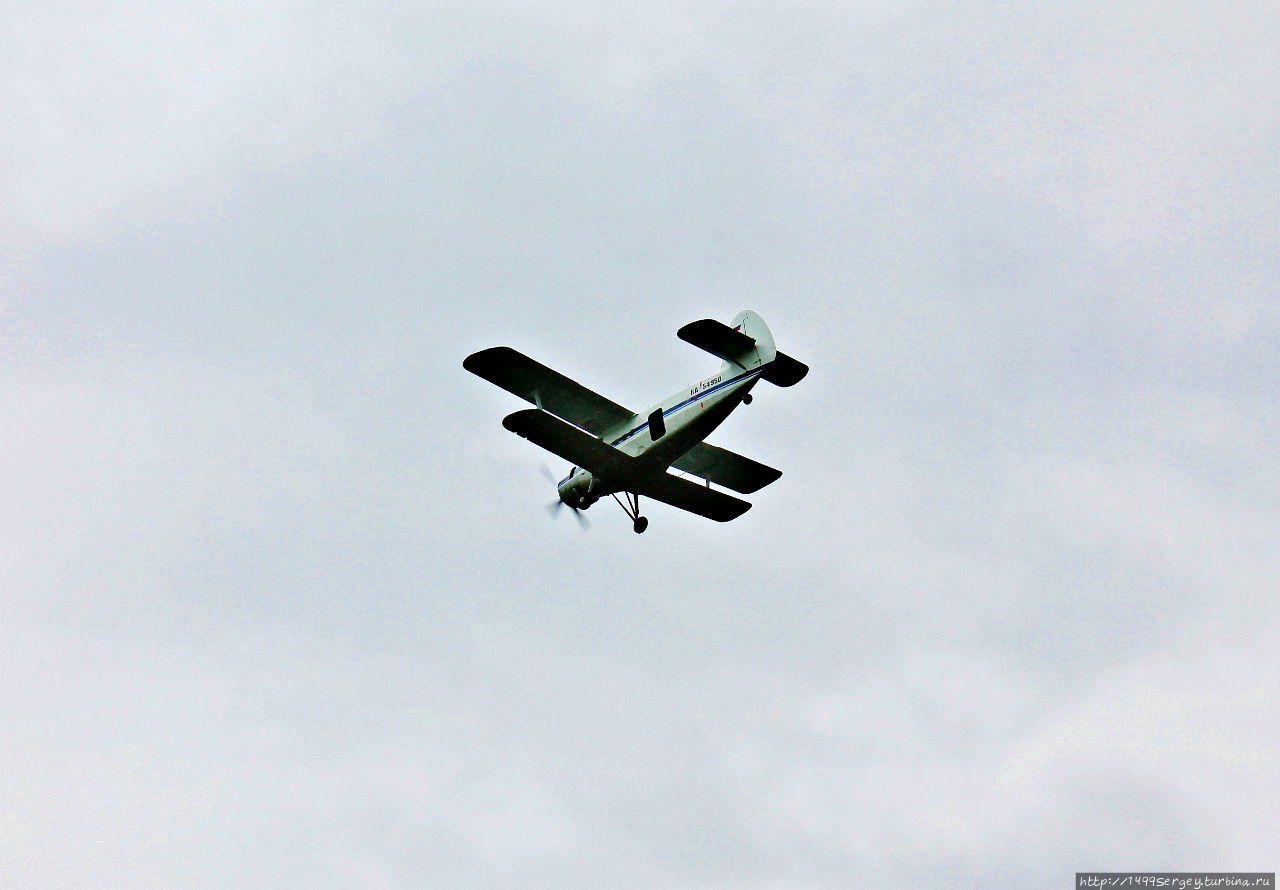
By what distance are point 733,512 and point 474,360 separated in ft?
27.7

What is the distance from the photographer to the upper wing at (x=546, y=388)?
30.0 m

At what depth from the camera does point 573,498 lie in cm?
3306

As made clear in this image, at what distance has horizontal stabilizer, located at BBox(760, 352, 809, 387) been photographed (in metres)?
29.8

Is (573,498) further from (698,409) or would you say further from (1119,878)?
(1119,878)

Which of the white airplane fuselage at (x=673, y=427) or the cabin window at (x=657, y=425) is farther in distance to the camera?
the cabin window at (x=657, y=425)

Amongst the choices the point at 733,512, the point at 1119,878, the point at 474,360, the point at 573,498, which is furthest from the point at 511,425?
the point at 1119,878

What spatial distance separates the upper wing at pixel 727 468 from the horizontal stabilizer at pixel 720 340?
174 inches

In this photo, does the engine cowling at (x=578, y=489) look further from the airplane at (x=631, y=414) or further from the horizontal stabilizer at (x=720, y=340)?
the horizontal stabilizer at (x=720, y=340)

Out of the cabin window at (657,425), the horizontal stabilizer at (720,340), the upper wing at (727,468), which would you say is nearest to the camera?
the horizontal stabilizer at (720,340)

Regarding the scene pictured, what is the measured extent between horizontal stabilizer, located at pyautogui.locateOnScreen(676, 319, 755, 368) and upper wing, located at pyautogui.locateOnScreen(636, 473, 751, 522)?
4.01 meters

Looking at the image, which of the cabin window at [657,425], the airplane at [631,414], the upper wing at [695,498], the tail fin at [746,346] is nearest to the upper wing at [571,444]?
the airplane at [631,414]

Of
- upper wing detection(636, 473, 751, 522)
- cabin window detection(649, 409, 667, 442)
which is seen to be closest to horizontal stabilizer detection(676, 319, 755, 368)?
cabin window detection(649, 409, 667, 442)

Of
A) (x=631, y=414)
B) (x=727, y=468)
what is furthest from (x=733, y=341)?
(x=727, y=468)

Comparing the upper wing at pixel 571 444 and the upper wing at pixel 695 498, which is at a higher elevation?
the upper wing at pixel 695 498
